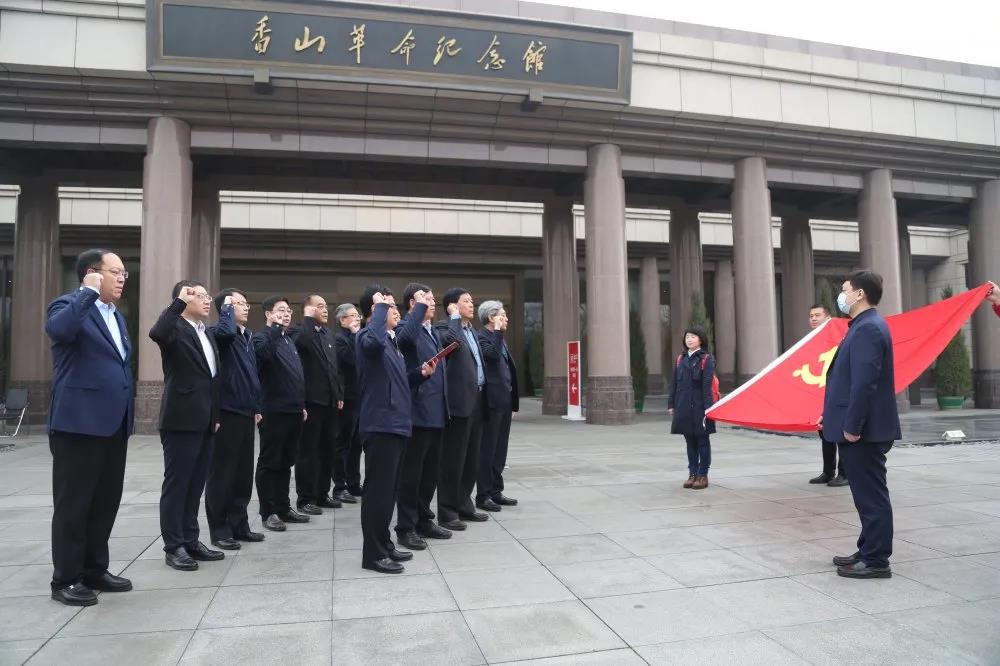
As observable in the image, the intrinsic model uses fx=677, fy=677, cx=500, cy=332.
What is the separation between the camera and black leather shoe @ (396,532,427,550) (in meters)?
4.98

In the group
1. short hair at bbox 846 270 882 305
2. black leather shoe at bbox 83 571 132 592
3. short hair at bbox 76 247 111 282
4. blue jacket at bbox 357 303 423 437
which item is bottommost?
black leather shoe at bbox 83 571 132 592

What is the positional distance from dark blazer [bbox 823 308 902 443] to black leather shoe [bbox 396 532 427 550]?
297 cm

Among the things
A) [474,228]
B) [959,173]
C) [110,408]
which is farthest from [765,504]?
[474,228]

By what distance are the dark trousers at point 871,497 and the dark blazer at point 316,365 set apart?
4378 mm

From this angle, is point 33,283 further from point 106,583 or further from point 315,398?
point 106,583

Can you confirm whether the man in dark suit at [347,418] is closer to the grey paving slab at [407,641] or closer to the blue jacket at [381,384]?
the blue jacket at [381,384]

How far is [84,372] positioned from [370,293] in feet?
6.03

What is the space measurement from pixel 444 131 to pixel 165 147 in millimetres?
5650

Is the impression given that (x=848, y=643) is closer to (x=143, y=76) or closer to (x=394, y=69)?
(x=394, y=69)

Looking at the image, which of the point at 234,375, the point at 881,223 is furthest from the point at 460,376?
the point at 881,223

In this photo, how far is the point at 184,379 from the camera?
15.2 feet

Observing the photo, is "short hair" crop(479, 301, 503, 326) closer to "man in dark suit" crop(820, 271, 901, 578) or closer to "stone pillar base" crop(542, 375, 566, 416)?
"man in dark suit" crop(820, 271, 901, 578)

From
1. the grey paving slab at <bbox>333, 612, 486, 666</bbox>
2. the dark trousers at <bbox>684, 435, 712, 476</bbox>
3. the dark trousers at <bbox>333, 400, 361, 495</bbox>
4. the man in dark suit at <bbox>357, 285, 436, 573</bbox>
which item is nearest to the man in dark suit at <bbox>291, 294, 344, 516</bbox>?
the dark trousers at <bbox>333, 400, 361, 495</bbox>

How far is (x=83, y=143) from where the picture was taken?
13.5 m
